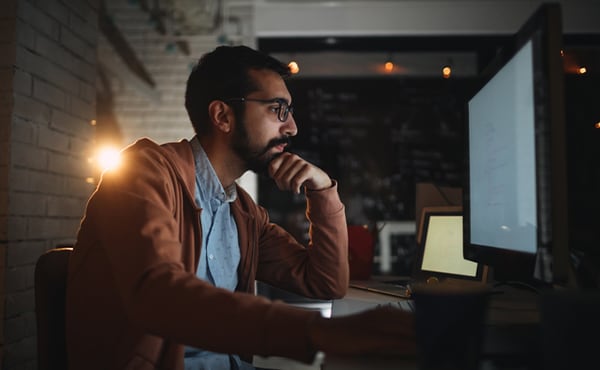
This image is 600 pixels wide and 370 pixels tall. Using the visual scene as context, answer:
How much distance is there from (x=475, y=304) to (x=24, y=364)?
199cm

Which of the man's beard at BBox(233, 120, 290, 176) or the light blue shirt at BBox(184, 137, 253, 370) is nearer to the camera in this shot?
the light blue shirt at BBox(184, 137, 253, 370)

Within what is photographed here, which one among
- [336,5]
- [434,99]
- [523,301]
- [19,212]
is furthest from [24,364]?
[434,99]

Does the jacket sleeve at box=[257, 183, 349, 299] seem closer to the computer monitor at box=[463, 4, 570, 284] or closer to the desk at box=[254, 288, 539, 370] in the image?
the desk at box=[254, 288, 539, 370]

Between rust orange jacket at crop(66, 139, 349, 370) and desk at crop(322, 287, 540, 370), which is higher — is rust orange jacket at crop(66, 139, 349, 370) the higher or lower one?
the higher one

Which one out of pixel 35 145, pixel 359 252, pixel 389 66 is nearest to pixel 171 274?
pixel 359 252

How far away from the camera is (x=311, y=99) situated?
423cm

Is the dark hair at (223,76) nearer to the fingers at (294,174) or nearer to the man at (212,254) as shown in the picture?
the man at (212,254)

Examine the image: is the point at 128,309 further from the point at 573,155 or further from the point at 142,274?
the point at 573,155

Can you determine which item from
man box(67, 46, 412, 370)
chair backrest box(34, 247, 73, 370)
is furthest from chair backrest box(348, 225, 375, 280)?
chair backrest box(34, 247, 73, 370)

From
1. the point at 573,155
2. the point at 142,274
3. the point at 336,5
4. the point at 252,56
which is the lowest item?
the point at 142,274

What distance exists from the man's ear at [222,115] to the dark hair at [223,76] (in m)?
0.02

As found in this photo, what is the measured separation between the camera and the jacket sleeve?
55.9 inches

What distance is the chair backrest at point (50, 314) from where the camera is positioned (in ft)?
3.29

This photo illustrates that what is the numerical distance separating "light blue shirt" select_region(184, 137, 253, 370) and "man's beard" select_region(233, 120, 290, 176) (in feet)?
0.32
